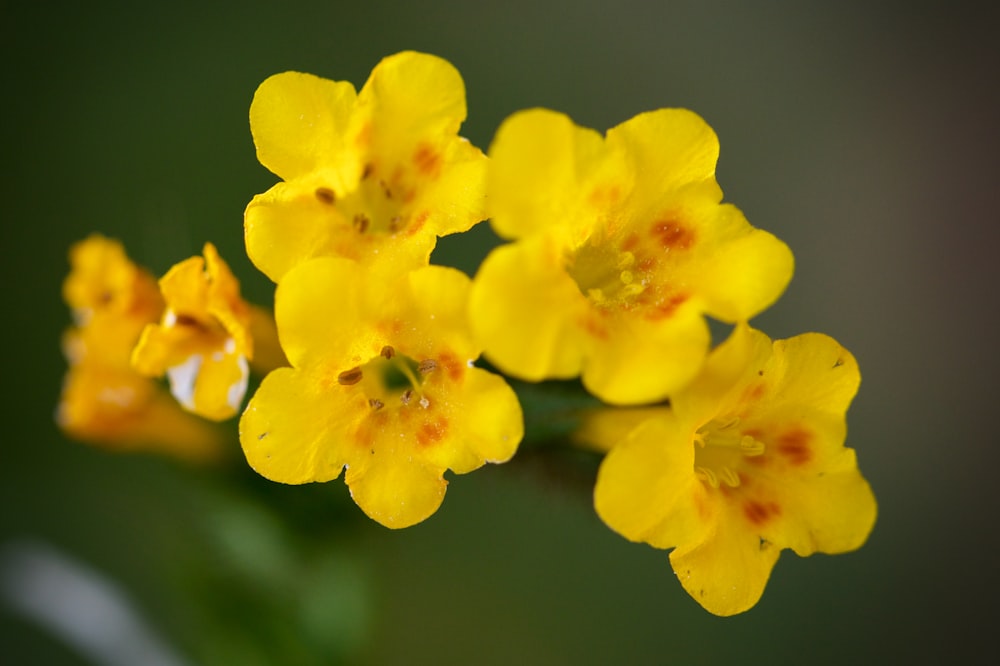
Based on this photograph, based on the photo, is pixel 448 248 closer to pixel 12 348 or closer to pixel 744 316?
pixel 12 348

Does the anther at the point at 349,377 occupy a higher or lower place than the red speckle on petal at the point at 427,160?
lower

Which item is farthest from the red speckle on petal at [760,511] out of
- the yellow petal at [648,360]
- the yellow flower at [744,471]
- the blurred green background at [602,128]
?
the blurred green background at [602,128]

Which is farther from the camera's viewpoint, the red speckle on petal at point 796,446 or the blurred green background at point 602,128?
the blurred green background at point 602,128

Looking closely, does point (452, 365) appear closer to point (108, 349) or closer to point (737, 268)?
point (737, 268)

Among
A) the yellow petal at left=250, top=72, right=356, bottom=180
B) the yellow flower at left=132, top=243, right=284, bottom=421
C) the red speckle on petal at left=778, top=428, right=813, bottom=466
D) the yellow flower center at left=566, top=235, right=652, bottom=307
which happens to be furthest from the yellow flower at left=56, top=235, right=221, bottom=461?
the red speckle on petal at left=778, top=428, right=813, bottom=466

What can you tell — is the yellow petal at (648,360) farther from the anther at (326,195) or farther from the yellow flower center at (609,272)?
the anther at (326,195)

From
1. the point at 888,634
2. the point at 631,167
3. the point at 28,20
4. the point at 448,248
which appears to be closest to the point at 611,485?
the point at 631,167

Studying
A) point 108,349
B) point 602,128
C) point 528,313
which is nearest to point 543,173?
point 528,313
